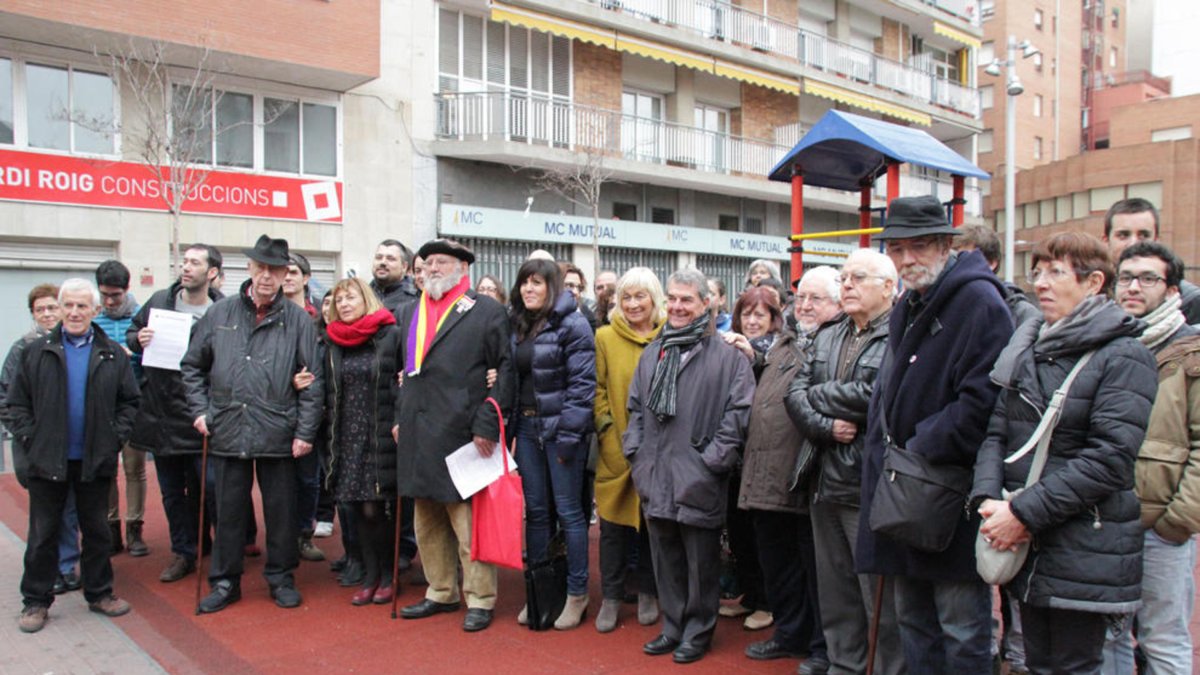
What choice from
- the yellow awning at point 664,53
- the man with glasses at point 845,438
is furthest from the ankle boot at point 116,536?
the yellow awning at point 664,53

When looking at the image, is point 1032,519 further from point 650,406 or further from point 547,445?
point 547,445

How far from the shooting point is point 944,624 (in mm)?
3484

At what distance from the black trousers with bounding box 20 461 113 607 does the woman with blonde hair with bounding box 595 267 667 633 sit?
3.17 metres

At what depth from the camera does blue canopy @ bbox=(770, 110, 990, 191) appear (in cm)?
791

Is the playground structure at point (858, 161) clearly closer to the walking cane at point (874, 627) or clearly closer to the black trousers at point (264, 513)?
the walking cane at point (874, 627)

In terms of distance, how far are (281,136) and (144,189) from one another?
8.81 feet

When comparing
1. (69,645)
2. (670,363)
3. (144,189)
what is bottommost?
(69,645)

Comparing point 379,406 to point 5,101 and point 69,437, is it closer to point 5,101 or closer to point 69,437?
point 69,437

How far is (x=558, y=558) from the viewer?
17.8 ft

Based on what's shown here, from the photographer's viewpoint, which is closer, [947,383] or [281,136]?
A: [947,383]

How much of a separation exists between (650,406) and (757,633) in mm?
1572

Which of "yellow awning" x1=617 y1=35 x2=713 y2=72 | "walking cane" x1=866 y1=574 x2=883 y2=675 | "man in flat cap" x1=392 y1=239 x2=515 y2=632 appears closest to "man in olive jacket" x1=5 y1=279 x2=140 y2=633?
"man in flat cap" x1=392 y1=239 x2=515 y2=632

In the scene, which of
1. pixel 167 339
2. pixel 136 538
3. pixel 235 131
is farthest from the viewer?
pixel 235 131

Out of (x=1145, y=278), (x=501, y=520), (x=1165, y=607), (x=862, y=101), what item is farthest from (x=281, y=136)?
(x=862, y=101)
